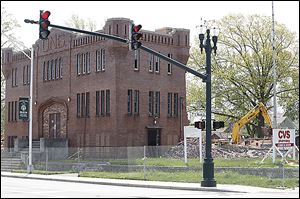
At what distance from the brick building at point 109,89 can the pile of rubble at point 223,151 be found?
3.71m

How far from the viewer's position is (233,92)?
5784cm

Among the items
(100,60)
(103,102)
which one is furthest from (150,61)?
(103,102)

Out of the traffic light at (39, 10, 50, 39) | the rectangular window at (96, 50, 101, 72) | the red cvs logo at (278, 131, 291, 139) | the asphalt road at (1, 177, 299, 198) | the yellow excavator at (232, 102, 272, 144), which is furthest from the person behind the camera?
the rectangular window at (96, 50, 101, 72)

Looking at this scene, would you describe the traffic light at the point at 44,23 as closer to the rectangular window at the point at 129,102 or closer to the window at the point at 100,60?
the rectangular window at the point at 129,102

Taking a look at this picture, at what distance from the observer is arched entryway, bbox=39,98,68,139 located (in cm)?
5221

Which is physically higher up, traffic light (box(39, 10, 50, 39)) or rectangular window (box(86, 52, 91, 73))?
rectangular window (box(86, 52, 91, 73))

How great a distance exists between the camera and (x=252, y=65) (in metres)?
56.6

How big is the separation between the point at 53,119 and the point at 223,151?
19027mm

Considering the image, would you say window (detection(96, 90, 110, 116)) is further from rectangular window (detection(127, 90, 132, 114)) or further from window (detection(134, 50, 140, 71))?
window (detection(134, 50, 140, 71))

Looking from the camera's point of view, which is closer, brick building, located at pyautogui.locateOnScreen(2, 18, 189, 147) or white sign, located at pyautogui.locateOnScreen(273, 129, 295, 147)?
white sign, located at pyautogui.locateOnScreen(273, 129, 295, 147)

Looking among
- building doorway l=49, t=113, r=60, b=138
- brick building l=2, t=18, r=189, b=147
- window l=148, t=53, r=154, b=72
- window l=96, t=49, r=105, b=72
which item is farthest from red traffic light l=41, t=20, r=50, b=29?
building doorway l=49, t=113, r=60, b=138

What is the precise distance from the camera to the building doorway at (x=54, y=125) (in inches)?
2093

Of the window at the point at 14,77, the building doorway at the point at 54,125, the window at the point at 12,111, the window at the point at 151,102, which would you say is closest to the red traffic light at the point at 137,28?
the window at the point at 151,102

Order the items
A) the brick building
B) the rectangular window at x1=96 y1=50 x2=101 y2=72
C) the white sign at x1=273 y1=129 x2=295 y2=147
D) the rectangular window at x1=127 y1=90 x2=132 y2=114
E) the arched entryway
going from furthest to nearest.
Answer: the arched entryway < the rectangular window at x1=96 y1=50 x2=101 y2=72 < the rectangular window at x1=127 y1=90 x2=132 y2=114 < the brick building < the white sign at x1=273 y1=129 x2=295 y2=147
